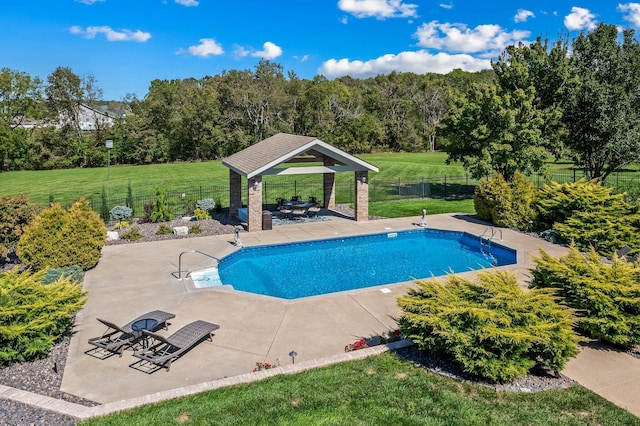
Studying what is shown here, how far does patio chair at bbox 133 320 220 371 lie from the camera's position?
321 inches

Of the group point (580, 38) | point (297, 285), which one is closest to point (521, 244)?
point (297, 285)

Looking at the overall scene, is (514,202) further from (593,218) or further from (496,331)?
(496,331)

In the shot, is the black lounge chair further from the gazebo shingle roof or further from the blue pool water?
the gazebo shingle roof

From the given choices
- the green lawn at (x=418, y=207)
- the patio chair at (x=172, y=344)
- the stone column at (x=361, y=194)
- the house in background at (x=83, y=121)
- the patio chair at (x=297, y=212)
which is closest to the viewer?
the patio chair at (x=172, y=344)

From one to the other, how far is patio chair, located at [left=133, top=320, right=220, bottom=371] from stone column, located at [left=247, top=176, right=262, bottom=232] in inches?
408

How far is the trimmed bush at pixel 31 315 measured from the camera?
8.01 metres

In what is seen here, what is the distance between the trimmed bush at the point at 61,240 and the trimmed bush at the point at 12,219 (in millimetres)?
1100

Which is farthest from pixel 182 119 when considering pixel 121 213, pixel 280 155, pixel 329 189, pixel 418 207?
pixel 280 155

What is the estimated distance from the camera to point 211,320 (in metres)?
10.4

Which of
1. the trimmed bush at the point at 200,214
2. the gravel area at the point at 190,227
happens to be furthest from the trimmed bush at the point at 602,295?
the trimmed bush at the point at 200,214

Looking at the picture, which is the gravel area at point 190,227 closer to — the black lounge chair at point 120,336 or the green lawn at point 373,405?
the black lounge chair at point 120,336

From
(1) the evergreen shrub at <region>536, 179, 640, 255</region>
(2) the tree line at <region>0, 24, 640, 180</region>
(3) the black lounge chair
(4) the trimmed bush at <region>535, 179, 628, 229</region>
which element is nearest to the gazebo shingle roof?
(4) the trimmed bush at <region>535, 179, 628, 229</region>

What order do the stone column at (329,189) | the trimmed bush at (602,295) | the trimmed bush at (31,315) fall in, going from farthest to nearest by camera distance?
1. the stone column at (329,189)
2. the trimmed bush at (602,295)
3. the trimmed bush at (31,315)

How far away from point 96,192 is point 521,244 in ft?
91.2
